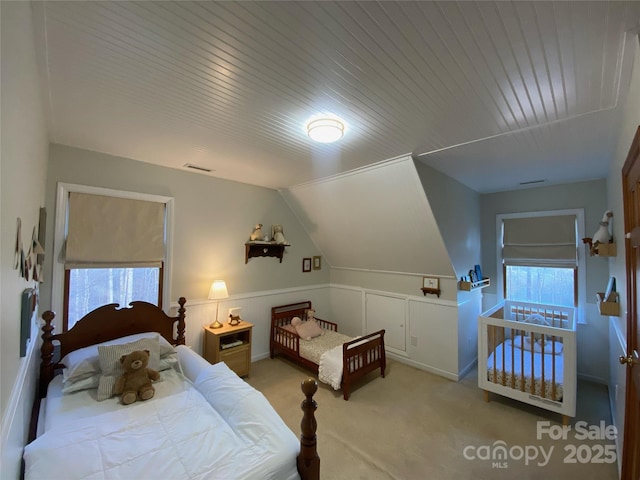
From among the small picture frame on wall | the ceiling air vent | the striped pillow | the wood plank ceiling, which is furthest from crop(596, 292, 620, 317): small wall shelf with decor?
the ceiling air vent

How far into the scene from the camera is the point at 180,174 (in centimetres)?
323

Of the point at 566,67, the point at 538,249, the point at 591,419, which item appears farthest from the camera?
the point at 538,249

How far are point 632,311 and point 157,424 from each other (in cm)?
280

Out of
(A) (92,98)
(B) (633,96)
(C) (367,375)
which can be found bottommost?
(C) (367,375)

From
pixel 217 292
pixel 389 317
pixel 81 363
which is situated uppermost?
pixel 217 292

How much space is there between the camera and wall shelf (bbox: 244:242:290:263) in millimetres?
3816

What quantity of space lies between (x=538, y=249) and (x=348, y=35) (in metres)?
4.03

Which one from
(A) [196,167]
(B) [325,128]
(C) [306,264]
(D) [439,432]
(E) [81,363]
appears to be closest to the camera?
(B) [325,128]

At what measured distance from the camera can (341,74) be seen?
1.48 meters

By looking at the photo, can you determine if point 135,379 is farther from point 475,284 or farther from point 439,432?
point 475,284

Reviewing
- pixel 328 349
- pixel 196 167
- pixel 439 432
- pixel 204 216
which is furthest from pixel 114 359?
pixel 439 432

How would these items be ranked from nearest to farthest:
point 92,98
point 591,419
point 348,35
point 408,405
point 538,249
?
point 348,35 → point 92,98 → point 591,419 → point 408,405 → point 538,249

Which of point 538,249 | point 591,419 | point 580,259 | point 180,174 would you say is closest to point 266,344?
point 180,174

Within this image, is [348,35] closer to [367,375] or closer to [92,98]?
[92,98]
